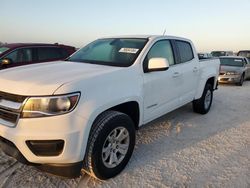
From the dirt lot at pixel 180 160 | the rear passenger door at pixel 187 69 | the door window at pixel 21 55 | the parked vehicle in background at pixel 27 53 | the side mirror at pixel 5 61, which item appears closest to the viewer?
the dirt lot at pixel 180 160

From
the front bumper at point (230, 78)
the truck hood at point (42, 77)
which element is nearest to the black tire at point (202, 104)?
the truck hood at point (42, 77)

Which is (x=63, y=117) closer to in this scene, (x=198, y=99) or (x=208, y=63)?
(x=198, y=99)

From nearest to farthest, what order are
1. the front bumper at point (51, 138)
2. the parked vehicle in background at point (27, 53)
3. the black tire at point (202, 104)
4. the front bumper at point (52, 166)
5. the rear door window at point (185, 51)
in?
the front bumper at point (51, 138), the front bumper at point (52, 166), the rear door window at point (185, 51), the black tire at point (202, 104), the parked vehicle in background at point (27, 53)

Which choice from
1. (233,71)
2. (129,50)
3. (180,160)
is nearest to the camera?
(180,160)

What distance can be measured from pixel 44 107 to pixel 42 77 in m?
0.48

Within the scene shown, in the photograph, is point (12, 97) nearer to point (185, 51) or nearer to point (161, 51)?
point (161, 51)

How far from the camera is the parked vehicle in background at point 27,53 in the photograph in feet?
22.4

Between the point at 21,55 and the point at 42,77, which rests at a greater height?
the point at 42,77

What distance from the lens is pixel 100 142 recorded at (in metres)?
2.91

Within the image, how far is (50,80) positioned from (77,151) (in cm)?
79

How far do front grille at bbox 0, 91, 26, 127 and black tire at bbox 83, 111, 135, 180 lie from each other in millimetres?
780

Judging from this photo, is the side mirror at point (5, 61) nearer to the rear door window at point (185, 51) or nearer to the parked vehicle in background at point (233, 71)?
the rear door window at point (185, 51)

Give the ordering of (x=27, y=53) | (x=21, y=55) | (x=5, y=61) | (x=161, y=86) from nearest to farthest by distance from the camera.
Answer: (x=161, y=86) → (x=5, y=61) → (x=21, y=55) → (x=27, y=53)

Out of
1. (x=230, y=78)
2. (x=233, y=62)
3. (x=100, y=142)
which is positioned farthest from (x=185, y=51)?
(x=233, y=62)
